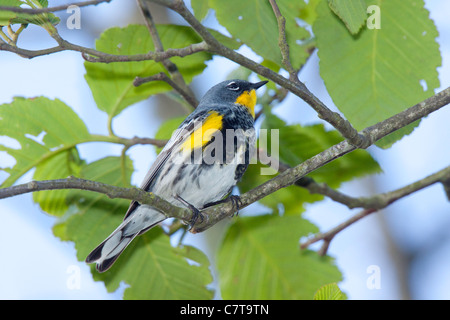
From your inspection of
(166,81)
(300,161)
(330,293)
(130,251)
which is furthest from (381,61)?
(130,251)

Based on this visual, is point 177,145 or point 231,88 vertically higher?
point 231,88

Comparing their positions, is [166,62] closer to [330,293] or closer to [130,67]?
[130,67]

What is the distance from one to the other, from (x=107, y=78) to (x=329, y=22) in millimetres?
1332

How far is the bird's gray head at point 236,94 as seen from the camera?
3.66 meters

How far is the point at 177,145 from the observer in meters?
3.30

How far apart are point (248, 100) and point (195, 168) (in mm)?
702

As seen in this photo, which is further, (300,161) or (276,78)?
(300,161)

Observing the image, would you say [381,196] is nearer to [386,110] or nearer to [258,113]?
[386,110]

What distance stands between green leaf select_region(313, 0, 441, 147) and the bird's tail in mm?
1271

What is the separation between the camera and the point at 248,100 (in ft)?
12.0

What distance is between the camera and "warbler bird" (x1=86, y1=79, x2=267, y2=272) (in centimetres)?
315

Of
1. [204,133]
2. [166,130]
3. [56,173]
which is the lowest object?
[56,173]

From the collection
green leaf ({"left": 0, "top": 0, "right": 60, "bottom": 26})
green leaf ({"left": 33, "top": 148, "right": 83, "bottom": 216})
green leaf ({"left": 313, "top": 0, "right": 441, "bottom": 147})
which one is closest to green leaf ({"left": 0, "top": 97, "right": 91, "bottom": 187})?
green leaf ({"left": 33, "top": 148, "right": 83, "bottom": 216})

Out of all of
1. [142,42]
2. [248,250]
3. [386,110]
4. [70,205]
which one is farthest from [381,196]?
[70,205]
